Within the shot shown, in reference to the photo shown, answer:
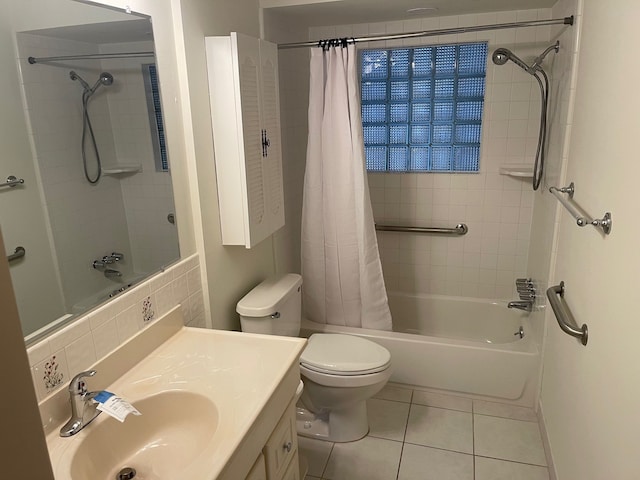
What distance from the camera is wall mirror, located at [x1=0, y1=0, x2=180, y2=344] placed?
1.17 metres

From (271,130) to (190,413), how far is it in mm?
1274

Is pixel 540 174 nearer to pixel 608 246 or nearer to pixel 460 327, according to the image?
pixel 460 327

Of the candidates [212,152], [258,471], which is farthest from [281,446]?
[212,152]

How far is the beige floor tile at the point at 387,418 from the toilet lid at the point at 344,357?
0.42 meters

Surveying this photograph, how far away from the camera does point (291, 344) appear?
156cm

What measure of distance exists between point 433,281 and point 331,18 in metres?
1.81

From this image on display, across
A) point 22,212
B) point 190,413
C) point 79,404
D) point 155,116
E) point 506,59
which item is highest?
point 506,59

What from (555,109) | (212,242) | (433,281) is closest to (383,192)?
→ (433,281)

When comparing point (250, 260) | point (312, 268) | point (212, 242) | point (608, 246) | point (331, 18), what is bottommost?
point (312, 268)

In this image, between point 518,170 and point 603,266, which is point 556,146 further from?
point 603,266

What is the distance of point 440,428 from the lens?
2289 mm

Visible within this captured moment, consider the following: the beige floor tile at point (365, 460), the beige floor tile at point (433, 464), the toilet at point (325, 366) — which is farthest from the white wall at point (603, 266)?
the toilet at point (325, 366)

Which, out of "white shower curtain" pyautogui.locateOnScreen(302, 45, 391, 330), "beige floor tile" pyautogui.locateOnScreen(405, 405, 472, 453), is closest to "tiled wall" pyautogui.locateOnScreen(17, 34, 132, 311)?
"white shower curtain" pyautogui.locateOnScreen(302, 45, 391, 330)

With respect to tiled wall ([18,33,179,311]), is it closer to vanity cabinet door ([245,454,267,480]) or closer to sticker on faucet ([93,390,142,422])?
sticker on faucet ([93,390,142,422])
